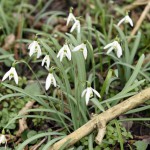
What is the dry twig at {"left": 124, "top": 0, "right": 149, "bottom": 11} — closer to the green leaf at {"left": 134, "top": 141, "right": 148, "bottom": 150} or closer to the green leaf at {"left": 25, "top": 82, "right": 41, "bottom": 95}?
the green leaf at {"left": 25, "top": 82, "right": 41, "bottom": 95}

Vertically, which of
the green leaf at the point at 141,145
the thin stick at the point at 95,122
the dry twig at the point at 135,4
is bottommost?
the green leaf at the point at 141,145

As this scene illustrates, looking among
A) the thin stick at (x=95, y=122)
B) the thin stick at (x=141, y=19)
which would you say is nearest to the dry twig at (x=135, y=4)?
the thin stick at (x=141, y=19)

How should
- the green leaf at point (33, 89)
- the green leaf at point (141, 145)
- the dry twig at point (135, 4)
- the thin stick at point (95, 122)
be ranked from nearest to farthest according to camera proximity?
1. the thin stick at point (95, 122)
2. the green leaf at point (141, 145)
3. the green leaf at point (33, 89)
4. the dry twig at point (135, 4)

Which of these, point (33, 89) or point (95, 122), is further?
point (33, 89)

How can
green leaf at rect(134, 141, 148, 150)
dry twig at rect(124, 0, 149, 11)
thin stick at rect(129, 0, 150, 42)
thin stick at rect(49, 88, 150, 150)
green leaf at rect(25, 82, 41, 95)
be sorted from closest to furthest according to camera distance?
thin stick at rect(49, 88, 150, 150), green leaf at rect(134, 141, 148, 150), green leaf at rect(25, 82, 41, 95), thin stick at rect(129, 0, 150, 42), dry twig at rect(124, 0, 149, 11)

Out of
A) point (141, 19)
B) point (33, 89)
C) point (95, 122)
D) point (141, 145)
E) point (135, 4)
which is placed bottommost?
point (141, 145)

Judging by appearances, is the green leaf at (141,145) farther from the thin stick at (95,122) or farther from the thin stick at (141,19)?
the thin stick at (141,19)

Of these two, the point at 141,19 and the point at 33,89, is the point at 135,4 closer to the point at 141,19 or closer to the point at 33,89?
the point at 141,19

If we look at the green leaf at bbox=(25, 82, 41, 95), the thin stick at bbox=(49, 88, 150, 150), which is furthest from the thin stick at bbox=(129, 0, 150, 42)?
the thin stick at bbox=(49, 88, 150, 150)

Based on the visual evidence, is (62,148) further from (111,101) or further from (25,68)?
(25,68)

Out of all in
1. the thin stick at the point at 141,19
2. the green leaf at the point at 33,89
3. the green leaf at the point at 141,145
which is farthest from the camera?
the thin stick at the point at 141,19

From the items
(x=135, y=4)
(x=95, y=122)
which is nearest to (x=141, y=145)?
(x=95, y=122)

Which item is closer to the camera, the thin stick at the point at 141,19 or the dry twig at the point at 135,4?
the thin stick at the point at 141,19
